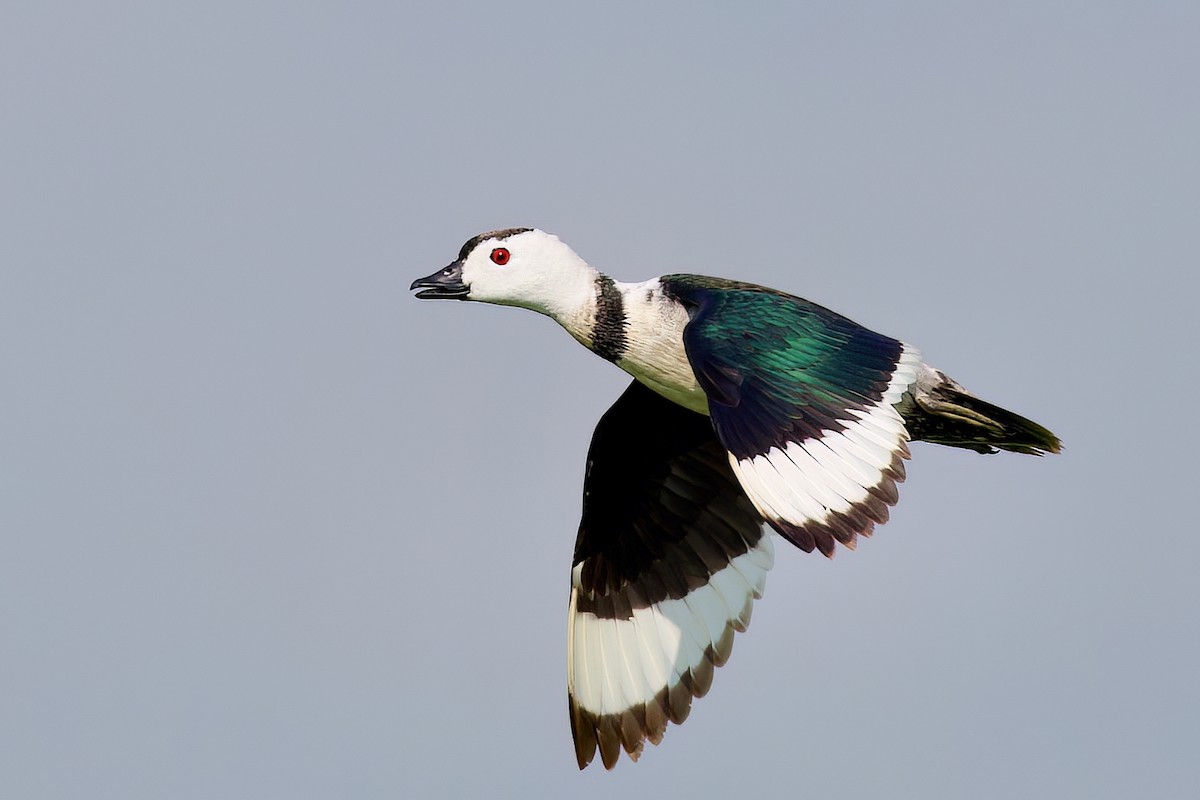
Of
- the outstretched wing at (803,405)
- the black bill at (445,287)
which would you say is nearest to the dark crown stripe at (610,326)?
the outstretched wing at (803,405)

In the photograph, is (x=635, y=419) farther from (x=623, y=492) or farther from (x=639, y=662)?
(x=639, y=662)

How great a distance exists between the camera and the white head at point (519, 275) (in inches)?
504

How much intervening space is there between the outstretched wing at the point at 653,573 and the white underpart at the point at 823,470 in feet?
10.8

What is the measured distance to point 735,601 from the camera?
13961 mm

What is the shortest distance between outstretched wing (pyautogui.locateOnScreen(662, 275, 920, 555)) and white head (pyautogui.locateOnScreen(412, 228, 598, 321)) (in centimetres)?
94

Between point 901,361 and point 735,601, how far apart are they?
3073 mm

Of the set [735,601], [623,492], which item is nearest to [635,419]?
[623,492]

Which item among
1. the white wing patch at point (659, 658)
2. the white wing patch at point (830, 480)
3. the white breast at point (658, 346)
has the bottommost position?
the white wing patch at point (659, 658)

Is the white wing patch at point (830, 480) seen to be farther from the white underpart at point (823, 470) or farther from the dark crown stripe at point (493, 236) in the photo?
the dark crown stripe at point (493, 236)

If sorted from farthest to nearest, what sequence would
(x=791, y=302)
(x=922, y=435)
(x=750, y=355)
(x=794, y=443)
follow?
1. (x=922, y=435)
2. (x=791, y=302)
3. (x=750, y=355)
4. (x=794, y=443)

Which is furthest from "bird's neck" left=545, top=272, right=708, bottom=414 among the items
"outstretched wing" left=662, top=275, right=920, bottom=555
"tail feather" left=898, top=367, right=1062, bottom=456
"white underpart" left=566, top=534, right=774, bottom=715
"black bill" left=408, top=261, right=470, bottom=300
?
"white underpart" left=566, top=534, right=774, bottom=715

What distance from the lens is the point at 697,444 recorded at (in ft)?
45.7

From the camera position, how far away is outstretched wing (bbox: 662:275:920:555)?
10047 mm

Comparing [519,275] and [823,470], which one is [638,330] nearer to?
[519,275]
